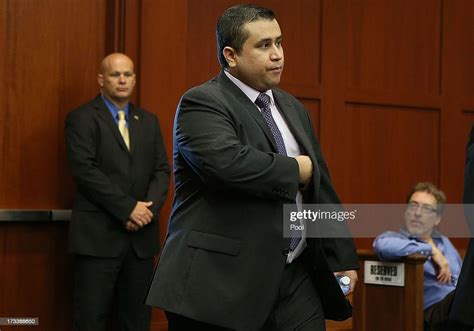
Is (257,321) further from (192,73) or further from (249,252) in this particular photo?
(192,73)

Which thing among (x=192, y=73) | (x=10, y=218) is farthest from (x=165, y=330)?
(x=192, y=73)

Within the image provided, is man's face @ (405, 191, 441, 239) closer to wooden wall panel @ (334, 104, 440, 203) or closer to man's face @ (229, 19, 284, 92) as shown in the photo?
wooden wall panel @ (334, 104, 440, 203)

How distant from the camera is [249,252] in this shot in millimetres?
2695

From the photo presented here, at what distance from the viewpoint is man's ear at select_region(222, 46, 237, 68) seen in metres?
2.89

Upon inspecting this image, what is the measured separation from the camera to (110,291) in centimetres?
519

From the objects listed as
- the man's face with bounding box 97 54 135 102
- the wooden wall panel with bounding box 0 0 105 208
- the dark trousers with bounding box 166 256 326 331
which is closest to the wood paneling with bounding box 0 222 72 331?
the wooden wall panel with bounding box 0 0 105 208

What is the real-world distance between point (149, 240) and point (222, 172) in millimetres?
2747

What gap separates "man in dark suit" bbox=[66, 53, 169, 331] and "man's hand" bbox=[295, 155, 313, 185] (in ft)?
8.11

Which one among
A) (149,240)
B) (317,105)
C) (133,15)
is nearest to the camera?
(149,240)

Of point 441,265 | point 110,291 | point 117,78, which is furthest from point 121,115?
point 441,265

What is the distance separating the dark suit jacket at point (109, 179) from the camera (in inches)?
202

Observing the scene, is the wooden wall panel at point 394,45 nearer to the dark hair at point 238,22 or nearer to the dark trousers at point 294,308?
the dark hair at point 238,22

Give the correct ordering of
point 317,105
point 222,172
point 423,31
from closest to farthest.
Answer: point 222,172
point 317,105
point 423,31

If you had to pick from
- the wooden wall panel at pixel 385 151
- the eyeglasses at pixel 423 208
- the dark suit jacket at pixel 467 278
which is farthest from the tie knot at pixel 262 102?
the wooden wall panel at pixel 385 151
